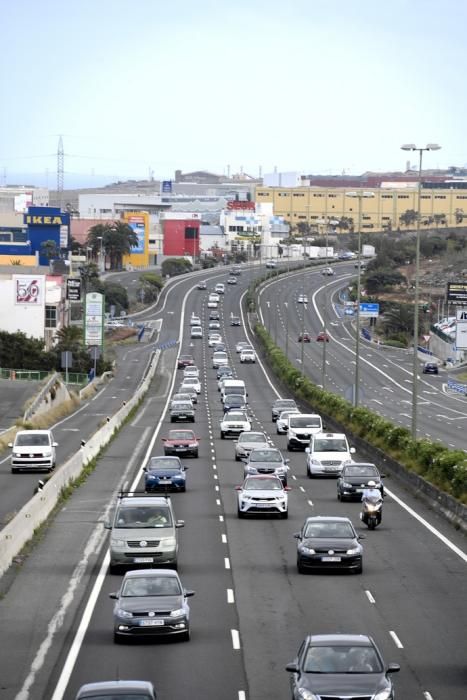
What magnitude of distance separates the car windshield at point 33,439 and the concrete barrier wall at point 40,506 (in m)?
1.56

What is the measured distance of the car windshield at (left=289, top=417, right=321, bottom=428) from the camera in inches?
2458

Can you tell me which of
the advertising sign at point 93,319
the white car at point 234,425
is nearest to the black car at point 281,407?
the white car at point 234,425

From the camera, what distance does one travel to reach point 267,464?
148ft

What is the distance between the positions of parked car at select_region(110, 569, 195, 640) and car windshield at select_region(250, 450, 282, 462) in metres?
23.1

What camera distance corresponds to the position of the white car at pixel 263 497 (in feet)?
127

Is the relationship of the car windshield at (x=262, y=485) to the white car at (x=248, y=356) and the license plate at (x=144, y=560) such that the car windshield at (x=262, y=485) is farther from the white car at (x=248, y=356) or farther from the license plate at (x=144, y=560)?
the white car at (x=248, y=356)

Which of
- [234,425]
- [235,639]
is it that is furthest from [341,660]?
[234,425]

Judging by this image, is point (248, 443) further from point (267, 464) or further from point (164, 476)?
point (164, 476)

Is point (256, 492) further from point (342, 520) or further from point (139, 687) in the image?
point (139, 687)

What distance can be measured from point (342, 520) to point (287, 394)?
241ft

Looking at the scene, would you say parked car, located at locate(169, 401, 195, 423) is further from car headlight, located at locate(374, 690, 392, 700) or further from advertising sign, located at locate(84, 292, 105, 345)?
car headlight, located at locate(374, 690, 392, 700)

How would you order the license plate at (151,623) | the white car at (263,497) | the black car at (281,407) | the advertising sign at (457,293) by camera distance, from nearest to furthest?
the license plate at (151,623) < the white car at (263,497) < the black car at (281,407) < the advertising sign at (457,293)

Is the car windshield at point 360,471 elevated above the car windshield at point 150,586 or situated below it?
below

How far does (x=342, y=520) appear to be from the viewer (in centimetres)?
2970
